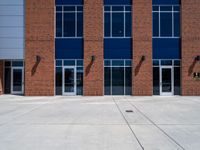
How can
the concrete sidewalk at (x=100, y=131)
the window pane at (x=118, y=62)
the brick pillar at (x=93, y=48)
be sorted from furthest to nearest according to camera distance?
the window pane at (x=118, y=62) → the brick pillar at (x=93, y=48) → the concrete sidewalk at (x=100, y=131)

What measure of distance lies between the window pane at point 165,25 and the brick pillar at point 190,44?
3.63ft

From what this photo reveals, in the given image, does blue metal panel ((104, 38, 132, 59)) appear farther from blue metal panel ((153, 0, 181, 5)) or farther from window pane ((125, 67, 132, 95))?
blue metal panel ((153, 0, 181, 5))

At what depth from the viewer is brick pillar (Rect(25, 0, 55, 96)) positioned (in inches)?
981

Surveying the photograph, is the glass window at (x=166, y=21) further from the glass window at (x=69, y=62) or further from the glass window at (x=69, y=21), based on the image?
the glass window at (x=69, y=62)

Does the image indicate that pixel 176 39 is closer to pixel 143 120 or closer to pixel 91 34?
pixel 91 34

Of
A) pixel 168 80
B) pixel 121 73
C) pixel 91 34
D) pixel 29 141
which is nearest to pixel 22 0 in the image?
pixel 91 34

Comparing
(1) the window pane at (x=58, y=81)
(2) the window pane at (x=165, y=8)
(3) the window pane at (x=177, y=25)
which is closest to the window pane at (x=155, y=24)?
(2) the window pane at (x=165, y=8)

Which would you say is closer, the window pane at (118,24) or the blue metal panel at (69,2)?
the window pane at (118,24)

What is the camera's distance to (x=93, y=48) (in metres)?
24.9

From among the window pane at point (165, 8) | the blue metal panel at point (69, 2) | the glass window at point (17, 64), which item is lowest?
the glass window at point (17, 64)

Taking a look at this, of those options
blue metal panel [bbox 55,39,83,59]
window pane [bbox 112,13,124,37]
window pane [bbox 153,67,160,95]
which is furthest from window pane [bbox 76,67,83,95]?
window pane [bbox 153,67,160,95]

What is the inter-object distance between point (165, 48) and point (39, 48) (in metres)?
11.0

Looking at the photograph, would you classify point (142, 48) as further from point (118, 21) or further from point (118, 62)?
point (118, 21)

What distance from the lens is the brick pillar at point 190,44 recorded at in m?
24.8
